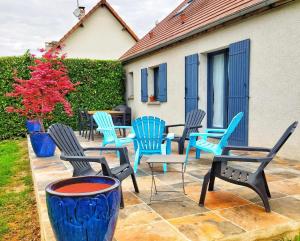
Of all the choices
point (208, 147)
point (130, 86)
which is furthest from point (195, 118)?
point (130, 86)

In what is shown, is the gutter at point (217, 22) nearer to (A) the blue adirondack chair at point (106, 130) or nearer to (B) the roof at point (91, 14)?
(A) the blue adirondack chair at point (106, 130)

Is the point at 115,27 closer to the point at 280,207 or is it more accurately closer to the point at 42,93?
the point at 42,93

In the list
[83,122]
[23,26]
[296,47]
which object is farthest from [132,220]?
[23,26]

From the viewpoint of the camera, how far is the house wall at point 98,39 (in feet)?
55.7

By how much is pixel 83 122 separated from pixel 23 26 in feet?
76.1

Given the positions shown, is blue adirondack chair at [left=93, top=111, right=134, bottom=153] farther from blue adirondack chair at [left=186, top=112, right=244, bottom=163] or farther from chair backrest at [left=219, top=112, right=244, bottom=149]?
chair backrest at [left=219, top=112, right=244, bottom=149]

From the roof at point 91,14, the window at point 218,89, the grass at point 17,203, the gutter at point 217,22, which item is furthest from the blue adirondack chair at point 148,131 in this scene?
the roof at point 91,14

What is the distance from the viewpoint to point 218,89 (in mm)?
7602

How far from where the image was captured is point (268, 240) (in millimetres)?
2496

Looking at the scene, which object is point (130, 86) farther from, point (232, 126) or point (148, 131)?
point (232, 126)

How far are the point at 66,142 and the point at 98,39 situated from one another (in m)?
14.8

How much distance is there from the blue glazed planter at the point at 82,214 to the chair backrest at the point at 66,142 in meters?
1.32

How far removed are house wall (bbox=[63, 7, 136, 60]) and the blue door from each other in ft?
32.8

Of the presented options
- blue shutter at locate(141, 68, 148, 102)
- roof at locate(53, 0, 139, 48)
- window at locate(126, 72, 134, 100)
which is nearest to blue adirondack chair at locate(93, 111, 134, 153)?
blue shutter at locate(141, 68, 148, 102)
